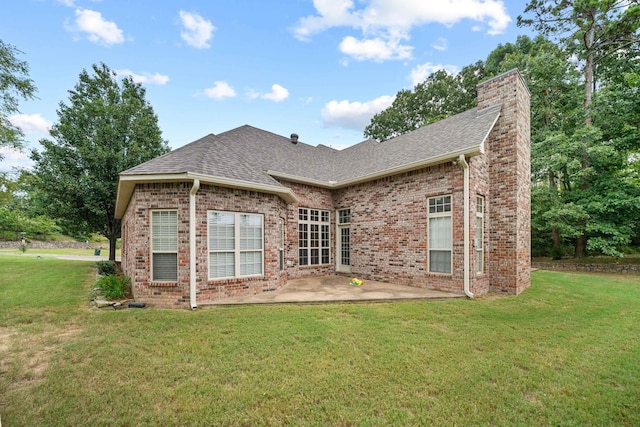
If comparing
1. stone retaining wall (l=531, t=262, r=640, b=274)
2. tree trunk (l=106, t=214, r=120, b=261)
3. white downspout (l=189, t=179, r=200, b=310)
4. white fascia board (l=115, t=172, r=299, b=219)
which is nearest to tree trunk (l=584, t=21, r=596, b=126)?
stone retaining wall (l=531, t=262, r=640, b=274)

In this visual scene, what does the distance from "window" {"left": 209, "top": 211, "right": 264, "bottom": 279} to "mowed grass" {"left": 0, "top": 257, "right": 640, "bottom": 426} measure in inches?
48.8

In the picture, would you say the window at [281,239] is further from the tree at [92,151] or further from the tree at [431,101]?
the tree at [431,101]

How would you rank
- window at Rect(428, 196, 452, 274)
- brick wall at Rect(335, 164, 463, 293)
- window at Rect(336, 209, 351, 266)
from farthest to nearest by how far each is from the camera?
1. window at Rect(336, 209, 351, 266)
2. window at Rect(428, 196, 452, 274)
3. brick wall at Rect(335, 164, 463, 293)

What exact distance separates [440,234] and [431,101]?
67.5ft

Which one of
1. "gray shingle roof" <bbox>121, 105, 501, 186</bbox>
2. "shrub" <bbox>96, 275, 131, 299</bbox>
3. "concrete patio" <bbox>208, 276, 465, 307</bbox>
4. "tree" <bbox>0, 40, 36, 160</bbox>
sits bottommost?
"concrete patio" <bbox>208, 276, 465, 307</bbox>

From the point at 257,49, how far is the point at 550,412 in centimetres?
1405

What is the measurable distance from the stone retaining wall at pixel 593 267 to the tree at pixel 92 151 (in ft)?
73.6

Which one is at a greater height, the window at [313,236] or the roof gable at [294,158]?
the roof gable at [294,158]

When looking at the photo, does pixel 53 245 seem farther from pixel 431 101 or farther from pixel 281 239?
pixel 431 101

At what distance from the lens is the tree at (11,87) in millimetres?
8080

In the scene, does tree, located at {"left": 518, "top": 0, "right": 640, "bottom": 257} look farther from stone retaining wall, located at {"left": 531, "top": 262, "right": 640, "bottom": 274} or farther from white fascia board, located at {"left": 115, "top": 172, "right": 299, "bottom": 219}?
white fascia board, located at {"left": 115, "top": 172, "right": 299, "bottom": 219}

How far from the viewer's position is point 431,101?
24.2 m

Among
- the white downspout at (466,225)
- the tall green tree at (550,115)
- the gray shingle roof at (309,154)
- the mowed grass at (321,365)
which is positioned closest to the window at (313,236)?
the gray shingle roof at (309,154)

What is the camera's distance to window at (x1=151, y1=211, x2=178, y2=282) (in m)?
6.58
